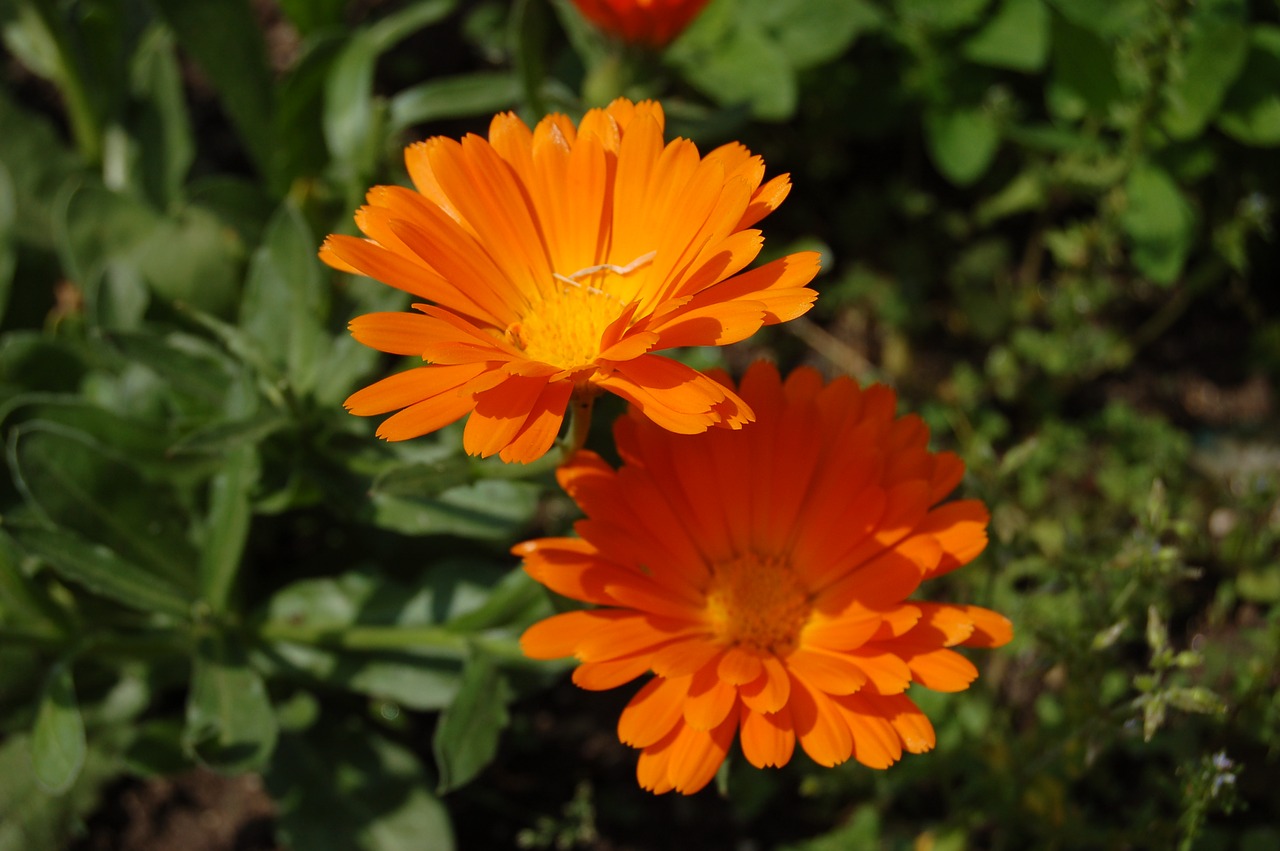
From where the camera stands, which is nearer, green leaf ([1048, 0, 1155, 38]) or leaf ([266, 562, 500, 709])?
leaf ([266, 562, 500, 709])

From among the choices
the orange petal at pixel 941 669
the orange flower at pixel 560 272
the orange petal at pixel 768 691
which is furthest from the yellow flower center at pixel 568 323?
the orange petal at pixel 941 669

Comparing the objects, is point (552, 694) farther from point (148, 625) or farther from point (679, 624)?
point (679, 624)

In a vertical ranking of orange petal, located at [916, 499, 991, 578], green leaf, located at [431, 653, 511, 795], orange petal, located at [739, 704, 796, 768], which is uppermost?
orange petal, located at [916, 499, 991, 578]

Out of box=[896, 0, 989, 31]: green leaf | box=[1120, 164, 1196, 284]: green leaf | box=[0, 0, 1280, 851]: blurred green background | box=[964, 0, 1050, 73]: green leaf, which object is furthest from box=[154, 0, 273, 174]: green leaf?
box=[1120, 164, 1196, 284]: green leaf

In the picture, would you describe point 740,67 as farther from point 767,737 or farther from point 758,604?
point 767,737

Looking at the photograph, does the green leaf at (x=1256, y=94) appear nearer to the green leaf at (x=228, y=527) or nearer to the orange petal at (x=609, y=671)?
the orange petal at (x=609, y=671)

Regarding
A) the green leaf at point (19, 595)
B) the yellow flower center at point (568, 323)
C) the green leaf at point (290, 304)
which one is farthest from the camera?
the green leaf at point (290, 304)

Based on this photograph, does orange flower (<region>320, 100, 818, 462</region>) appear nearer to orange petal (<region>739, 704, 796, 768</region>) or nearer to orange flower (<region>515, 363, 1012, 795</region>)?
orange flower (<region>515, 363, 1012, 795</region>)
